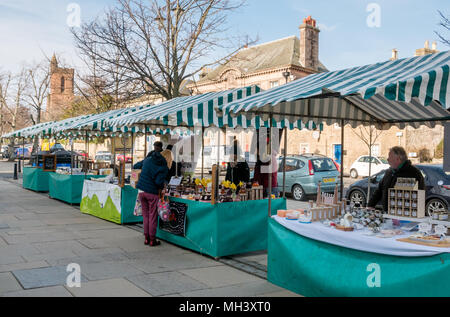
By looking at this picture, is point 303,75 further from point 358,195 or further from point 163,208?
point 163,208

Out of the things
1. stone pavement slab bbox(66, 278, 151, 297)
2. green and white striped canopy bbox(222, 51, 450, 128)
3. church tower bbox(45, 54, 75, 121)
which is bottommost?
stone pavement slab bbox(66, 278, 151, 297)

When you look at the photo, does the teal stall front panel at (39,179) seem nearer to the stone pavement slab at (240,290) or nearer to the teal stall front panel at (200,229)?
the teal stall front panel at (200,229)

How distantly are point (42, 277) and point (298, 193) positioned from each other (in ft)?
37.0

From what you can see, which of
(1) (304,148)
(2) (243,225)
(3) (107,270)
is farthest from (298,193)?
(1) (304,148)

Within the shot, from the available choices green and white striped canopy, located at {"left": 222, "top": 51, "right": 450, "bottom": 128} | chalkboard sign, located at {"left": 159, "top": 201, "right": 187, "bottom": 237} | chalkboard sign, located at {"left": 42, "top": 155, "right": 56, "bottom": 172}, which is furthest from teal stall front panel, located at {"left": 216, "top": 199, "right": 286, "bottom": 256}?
chalkboard sign, located at {"left": 42, "top": 155, "right": 56, "bottom": 172}

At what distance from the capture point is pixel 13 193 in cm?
1653

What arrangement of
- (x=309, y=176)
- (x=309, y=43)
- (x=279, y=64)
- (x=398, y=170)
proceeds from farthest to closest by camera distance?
(x=279, y=64) → (x=309, y=43) → (x=309, y=176) → (x=398, y=170)

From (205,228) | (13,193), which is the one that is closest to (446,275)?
(205,228)

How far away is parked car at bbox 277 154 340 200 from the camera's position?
15180 millimetres

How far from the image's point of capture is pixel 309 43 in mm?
39781

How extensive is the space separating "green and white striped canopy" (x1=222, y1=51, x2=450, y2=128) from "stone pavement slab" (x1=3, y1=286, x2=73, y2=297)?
10.4ft

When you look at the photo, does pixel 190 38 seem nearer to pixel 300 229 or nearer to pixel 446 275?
pixel 300 229

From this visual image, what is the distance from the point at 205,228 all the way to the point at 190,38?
14.2 meters

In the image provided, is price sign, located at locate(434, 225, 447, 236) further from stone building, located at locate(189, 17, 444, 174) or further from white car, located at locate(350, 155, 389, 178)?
stone building, located at locate(189, 17, 444, 174)
